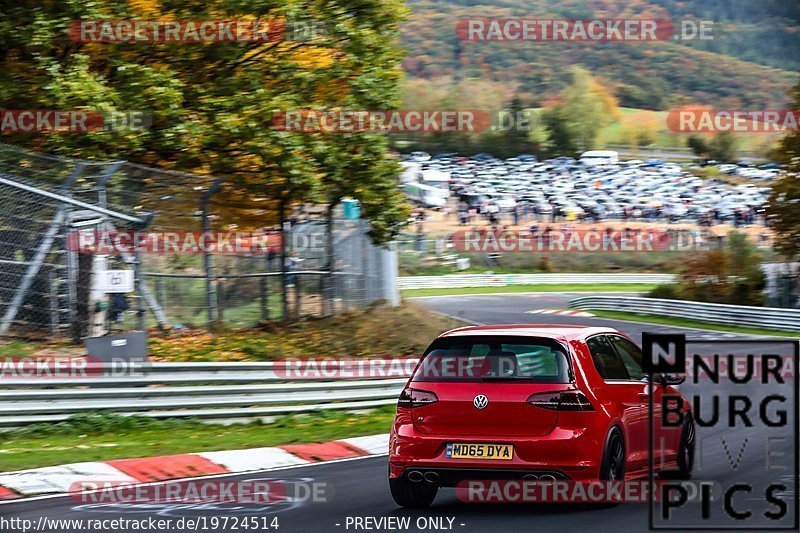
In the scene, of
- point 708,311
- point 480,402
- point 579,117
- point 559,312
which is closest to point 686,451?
point 480,402

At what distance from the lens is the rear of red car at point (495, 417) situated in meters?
7.90

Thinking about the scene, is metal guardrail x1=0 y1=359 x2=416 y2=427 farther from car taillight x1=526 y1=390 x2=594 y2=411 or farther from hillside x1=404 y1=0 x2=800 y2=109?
hillside x1=404 y1=0 x2=800 y2=109

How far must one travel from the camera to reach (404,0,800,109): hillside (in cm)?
14438

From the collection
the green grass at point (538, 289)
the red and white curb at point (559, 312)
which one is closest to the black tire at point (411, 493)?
the red and white curb at point (559, 312)

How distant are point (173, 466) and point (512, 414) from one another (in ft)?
14.6

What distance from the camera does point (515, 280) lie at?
2435 inches

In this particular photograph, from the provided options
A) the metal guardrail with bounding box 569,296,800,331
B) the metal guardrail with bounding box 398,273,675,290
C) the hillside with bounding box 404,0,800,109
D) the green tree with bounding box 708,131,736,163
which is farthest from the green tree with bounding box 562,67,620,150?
the metal guardrail with bounding box 569,296,800,331

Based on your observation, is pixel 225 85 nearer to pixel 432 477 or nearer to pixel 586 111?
pixel 432 477

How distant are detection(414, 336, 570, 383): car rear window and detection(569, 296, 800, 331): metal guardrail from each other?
29970mm

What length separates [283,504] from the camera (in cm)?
884

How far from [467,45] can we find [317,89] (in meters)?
139

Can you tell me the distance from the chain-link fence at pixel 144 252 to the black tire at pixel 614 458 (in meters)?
7.93

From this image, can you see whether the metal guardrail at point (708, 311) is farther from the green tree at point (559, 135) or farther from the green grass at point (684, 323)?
the green tree at point (559, 135)

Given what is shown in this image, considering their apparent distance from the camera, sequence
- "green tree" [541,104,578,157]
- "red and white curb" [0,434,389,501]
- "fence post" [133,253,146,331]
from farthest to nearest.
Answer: "green tree" [541,104,578,157] < "fence post" [133,253,146,331] < "red and white curb" [0,434,389,501]
